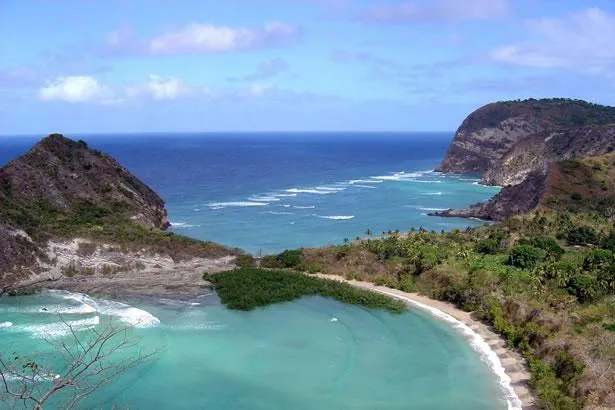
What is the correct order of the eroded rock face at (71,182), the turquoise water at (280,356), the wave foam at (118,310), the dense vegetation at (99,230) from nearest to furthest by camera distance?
the turquoise water at (280,356) → the wave foam at (118,310) → the dense vegetation at (99,230) → the eroded rock face at (71,182)

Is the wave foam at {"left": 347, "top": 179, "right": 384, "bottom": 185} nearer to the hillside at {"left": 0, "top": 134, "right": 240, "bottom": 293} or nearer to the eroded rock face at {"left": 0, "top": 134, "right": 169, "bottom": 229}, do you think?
the eroded rock face at {"left": 0, "top": 134, "right": 169, "bottom": 229}

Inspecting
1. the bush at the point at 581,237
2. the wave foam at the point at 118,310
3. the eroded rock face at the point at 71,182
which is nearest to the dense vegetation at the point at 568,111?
the bush at the point at 581,237

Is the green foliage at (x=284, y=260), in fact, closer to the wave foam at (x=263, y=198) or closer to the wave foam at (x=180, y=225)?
the wave foam at (x=180, y=225)

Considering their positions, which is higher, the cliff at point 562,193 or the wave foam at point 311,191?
the cliff at point 562,193

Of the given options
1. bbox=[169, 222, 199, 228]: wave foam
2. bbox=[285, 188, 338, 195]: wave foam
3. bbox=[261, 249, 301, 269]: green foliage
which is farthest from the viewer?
bbox=[285, 188, 338, 195]: wave foam

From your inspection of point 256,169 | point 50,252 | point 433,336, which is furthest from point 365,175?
point 433,336

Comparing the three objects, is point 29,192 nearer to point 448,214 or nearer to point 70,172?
point 70,172

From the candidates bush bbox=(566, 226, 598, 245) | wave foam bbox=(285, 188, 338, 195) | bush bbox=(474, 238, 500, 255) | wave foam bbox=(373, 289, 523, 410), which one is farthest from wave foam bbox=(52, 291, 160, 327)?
wave foam bbox=(285, 188, 338, 195)
